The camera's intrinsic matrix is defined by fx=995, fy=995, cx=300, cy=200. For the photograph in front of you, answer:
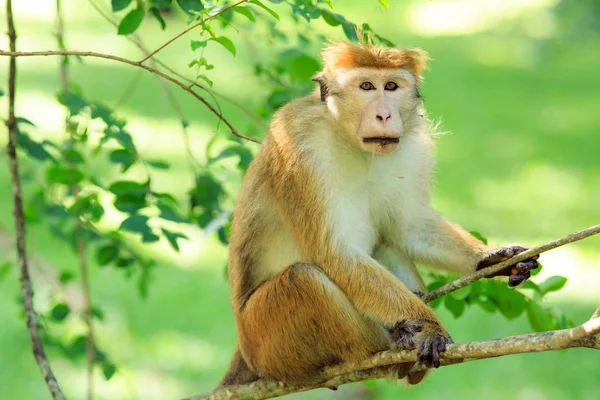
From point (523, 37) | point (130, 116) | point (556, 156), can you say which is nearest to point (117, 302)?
point (130, 116)

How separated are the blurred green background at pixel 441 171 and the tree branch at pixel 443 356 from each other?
0.82 metres

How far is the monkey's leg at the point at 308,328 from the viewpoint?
567cm

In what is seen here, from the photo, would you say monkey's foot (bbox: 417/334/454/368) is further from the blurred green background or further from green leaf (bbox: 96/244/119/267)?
green leaf (bbox: 96/244/119/267)

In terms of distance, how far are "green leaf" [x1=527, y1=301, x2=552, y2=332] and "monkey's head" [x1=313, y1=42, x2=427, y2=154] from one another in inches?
47.4

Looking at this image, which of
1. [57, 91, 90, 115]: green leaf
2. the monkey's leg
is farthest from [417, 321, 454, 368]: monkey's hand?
[57, 91, 90, 115]: green leaf

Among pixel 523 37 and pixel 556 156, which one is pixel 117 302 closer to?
pixel 556 156

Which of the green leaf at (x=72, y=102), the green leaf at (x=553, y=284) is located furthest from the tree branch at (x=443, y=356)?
the green leaf at (x=72, y=102)

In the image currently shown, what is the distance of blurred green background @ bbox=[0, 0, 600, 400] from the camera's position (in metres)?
11.3

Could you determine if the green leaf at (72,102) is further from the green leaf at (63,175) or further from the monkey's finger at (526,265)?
the monkey's finger at (526,265)

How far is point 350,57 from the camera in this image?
238 inches

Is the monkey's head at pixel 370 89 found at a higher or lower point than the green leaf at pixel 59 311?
higher

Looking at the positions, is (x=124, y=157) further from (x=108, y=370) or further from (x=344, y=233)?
(x=344, y=233)

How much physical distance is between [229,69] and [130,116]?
371 cm

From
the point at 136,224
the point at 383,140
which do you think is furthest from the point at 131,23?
the point at 383,140
